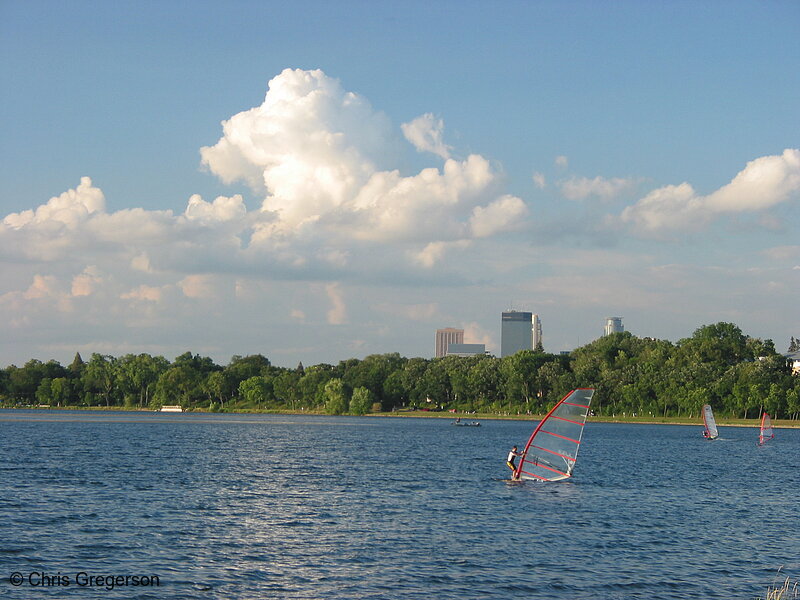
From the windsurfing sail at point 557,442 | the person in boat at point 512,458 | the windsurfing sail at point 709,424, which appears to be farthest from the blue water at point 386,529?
the windsurfing sail at point 709,424

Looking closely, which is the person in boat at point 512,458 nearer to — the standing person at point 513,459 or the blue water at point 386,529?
the standing person at point 513,459

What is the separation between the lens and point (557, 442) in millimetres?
72250

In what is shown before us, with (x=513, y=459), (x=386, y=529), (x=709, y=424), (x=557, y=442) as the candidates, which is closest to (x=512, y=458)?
(x=513, y=459)

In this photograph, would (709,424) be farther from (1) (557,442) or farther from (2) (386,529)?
(2) (386,529)

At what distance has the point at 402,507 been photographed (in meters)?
57.9

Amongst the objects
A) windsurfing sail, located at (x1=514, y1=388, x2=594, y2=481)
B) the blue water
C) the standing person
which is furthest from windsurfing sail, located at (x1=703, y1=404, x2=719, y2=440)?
the standing person

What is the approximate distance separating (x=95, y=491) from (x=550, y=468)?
114 ft

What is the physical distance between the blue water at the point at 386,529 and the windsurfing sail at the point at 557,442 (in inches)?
92.2

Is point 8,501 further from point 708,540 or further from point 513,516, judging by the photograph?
point 708,540

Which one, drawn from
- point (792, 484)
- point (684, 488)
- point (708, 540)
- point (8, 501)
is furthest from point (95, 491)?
point (792, 484)

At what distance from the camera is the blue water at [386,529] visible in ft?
120

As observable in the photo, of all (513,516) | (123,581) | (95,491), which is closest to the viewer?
(123,581)

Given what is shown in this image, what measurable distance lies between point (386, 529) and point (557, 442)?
2666cm

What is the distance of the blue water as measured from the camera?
1438 inches
